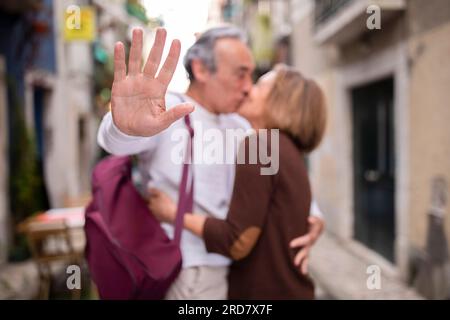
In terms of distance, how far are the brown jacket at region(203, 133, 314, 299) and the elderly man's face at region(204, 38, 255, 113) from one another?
19cm

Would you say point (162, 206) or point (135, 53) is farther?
point (162, 206)

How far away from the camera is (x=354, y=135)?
6.51 meters

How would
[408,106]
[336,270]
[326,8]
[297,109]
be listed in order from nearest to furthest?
[297,109] → [408,106] → [336,270] → [326,8]

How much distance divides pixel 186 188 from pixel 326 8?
565cm

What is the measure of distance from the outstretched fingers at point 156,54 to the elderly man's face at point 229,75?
0.49m

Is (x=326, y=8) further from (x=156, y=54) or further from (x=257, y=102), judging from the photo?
(x=156, y=54)

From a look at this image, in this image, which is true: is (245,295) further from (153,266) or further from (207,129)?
(207,129)

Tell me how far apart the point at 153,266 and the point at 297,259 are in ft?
1.46

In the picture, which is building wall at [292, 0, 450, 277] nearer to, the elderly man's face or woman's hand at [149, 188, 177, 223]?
the elderly man's face

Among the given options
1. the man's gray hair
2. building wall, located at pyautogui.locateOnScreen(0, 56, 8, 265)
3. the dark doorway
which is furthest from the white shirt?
building wall, located at pyautogui.locateOnScreen(0, 56, 8, 265)

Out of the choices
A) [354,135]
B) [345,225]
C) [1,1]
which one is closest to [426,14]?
[354,135]

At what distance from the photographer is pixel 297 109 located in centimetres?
145

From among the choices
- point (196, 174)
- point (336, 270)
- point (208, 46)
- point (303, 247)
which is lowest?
point (336, 270)

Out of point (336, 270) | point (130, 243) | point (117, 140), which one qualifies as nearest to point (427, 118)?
point (336, 270)
